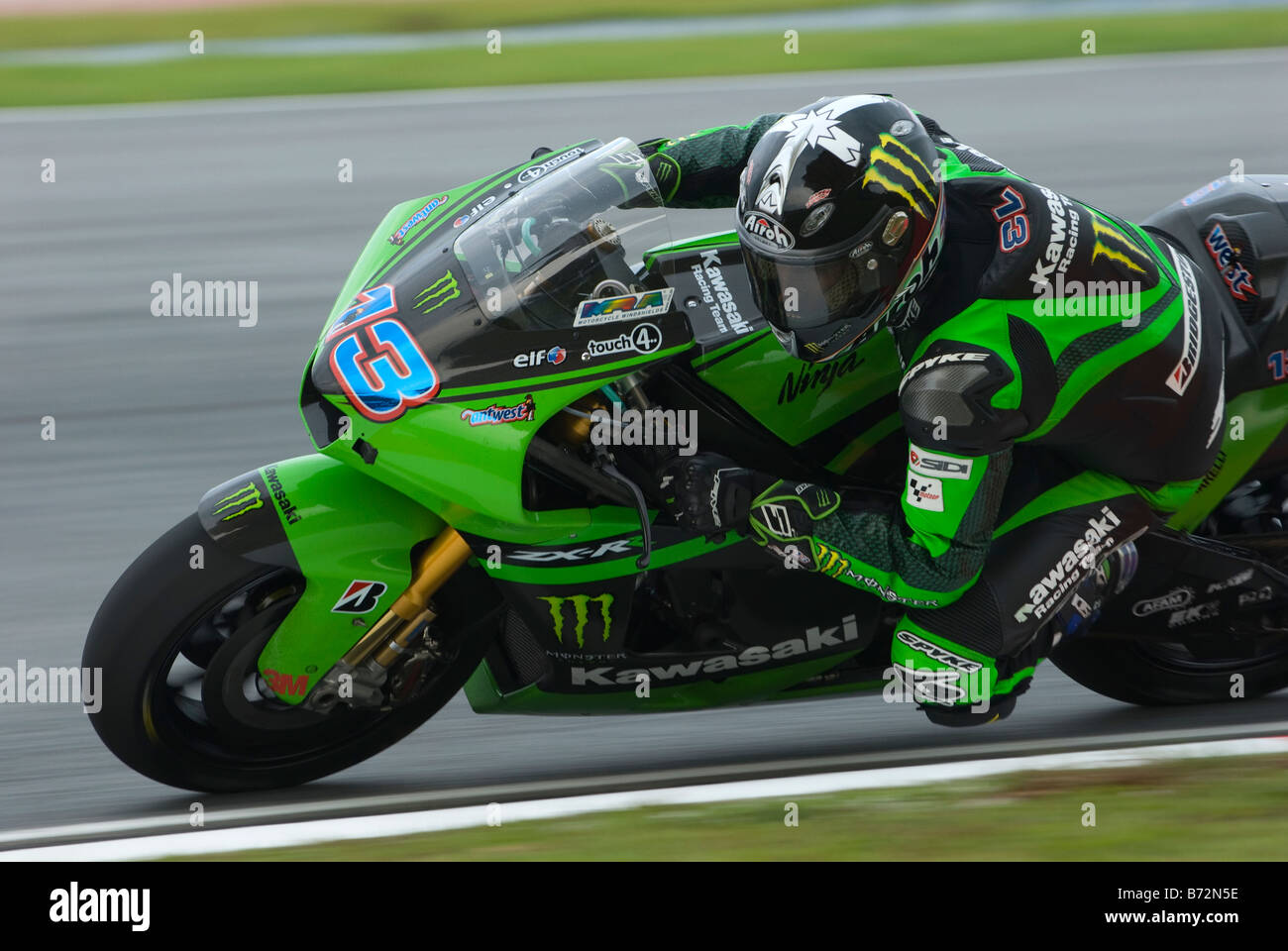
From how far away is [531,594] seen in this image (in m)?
3.74

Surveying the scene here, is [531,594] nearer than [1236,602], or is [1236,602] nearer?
[531,594]

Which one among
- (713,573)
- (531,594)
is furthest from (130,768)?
(713,573)

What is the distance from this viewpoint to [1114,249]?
3.63m

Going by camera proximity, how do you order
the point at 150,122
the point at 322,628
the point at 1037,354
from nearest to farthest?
the point at 1037,354, the point at 322,628, the point at 150,122

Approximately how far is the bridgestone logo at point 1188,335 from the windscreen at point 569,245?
118cm

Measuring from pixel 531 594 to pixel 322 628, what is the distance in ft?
1.60

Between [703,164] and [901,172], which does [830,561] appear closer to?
[901,172]

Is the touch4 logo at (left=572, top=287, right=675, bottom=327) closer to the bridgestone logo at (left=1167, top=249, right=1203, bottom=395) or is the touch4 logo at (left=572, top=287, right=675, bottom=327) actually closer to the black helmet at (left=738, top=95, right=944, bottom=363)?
the black helmet at (left=738, top=95, right=944, bottom=363)

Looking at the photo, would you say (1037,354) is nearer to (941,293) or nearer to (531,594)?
(941,293)

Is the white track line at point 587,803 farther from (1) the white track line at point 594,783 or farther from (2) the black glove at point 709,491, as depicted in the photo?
(2) the black glove at point 709,491

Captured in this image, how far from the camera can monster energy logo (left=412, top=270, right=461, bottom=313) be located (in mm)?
3494

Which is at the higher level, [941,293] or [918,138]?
[918,138]

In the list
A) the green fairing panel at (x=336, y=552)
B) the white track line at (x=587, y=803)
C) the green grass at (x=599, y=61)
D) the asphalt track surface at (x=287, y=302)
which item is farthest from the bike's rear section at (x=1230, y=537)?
the green grass at (x=599, y=61)
